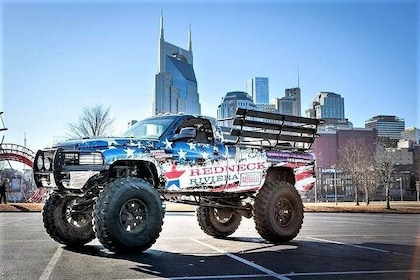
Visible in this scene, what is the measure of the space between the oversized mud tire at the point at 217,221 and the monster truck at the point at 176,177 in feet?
0.08

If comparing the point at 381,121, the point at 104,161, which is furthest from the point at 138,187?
the point at 381,121

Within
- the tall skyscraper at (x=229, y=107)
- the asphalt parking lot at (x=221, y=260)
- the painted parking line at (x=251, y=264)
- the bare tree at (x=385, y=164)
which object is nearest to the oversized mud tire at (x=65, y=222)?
the asphalt parking lot at (x=221, y=260)

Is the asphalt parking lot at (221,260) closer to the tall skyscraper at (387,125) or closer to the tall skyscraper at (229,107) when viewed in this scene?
the tall skyscraper at (229,107)

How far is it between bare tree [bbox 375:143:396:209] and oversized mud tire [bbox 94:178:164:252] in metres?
42.3

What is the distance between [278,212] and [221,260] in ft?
10.9

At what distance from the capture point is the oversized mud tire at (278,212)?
1009 cm

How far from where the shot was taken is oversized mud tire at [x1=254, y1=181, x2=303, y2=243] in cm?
1009

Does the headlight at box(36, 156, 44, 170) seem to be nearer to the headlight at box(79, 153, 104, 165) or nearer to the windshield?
the headlight at box(79, 153, 104, 165)

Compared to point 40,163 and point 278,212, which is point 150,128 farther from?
point 278,212

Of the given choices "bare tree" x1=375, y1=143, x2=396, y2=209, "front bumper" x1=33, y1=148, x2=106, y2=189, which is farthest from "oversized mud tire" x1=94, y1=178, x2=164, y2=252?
"bare tree" x1=375, y1=143, x2=396, y2=209

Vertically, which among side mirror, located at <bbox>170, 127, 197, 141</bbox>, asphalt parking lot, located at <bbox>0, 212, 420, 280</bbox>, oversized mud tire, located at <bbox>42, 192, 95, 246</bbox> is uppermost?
side mirror, located at <bbox>170, 127, 197, 141</bbox>

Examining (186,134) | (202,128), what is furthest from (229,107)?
(186,134)

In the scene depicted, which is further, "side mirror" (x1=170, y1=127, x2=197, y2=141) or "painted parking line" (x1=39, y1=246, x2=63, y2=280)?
"side mirror" (x1=170, y1=127, x2=197, y2=141)

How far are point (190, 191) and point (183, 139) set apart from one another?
1060 mm
